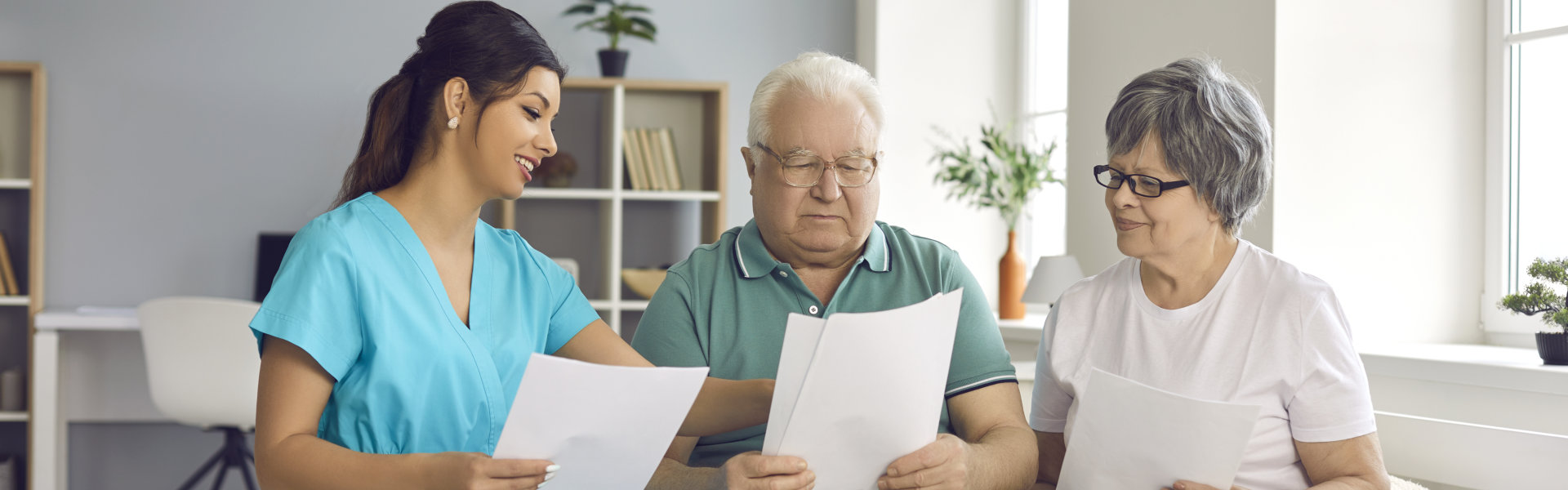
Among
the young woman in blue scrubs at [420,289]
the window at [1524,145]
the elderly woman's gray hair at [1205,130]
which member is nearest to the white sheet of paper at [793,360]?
the young woman in blue scrubs at [420,289]

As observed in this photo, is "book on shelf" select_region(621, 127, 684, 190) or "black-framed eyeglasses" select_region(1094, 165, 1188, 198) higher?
"book on shelf" select_region(621, 127, 684, 190)

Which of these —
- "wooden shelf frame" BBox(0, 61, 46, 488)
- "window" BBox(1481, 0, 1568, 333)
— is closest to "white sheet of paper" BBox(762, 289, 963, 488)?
"window" BBox(1481, 0, 1568, 333)

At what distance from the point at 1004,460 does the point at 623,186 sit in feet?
10.1

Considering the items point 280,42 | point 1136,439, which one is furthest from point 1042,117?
point 1136,439

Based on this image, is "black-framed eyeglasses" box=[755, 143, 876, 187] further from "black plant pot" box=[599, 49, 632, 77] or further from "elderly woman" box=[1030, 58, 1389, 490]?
"black plant pot" box=[599, 49, 632, 77]

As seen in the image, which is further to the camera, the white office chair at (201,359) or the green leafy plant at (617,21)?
the green leafy plant at (617,21)

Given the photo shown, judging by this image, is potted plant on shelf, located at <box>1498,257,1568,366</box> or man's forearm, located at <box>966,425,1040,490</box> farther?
potted plant on shelf, located at <box>1498,257,1568,366</box>

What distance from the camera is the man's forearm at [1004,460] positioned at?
1213 millimetres

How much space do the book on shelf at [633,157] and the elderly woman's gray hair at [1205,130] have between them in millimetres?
2864

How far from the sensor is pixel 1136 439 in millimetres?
1097

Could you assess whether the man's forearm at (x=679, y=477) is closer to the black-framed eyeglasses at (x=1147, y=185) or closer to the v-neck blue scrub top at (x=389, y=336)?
the v-neck blue scrub top at (x=389, y=336)

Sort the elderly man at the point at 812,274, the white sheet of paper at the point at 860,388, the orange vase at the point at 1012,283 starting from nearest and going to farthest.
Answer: the white sheet of paper at the point at 860,388 → the elderly man at the point at 812,274 → the orange vase at the point at 1012,283

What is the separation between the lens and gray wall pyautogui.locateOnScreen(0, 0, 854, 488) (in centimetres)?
390

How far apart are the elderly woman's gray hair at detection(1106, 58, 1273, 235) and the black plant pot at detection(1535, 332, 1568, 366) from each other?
1279 millimetres
